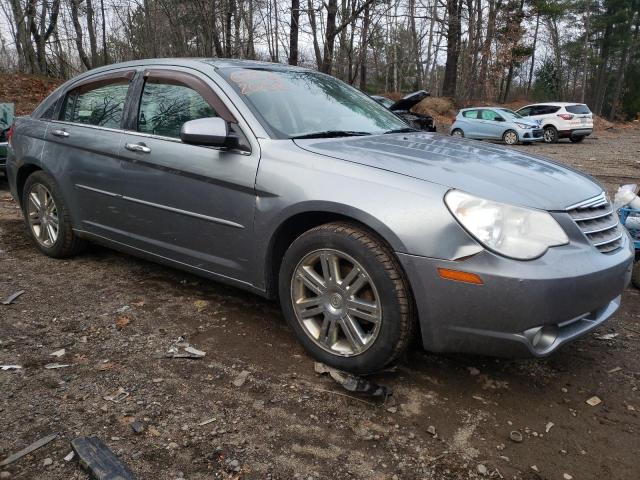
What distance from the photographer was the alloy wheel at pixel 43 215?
14.4 ft

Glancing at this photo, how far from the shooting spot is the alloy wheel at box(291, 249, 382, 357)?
101 inches

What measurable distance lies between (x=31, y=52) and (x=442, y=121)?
18494 mm

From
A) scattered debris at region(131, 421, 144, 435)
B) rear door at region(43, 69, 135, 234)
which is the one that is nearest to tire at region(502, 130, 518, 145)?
rear door at region(43, 69, 135, 234)

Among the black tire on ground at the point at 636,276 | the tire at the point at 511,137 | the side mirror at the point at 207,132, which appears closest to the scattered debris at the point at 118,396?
the side mirror at the point at 207,132

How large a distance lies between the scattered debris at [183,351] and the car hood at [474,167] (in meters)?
1.28

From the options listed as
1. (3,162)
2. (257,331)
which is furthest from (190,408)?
(3,162)

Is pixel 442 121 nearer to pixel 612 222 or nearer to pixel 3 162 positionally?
pixel 3 162

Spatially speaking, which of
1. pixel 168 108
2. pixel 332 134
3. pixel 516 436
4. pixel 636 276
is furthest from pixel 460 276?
pixel 636 276

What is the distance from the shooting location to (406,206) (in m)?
2.42

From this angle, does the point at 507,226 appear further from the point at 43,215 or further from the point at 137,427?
the point at 43,215

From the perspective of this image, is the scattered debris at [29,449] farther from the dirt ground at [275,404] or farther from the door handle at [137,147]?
the door handle at [137,147]

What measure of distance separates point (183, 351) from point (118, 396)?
51 cm

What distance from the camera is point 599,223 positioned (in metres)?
Answer: 2.66

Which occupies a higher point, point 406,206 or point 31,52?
point 31,52
